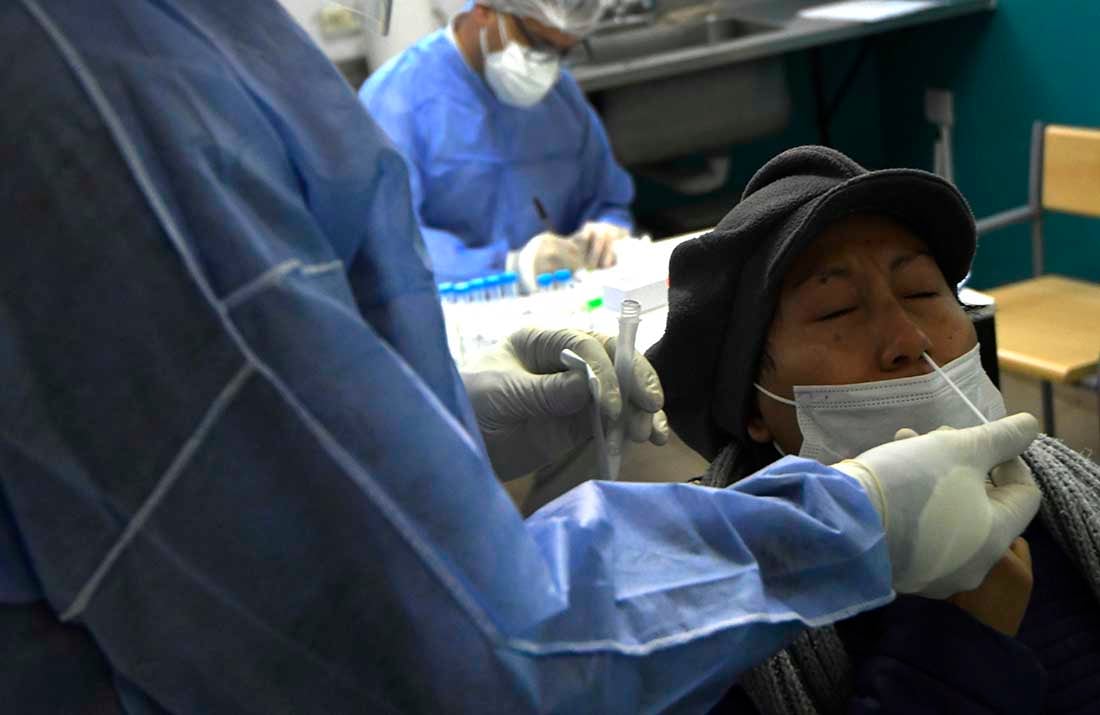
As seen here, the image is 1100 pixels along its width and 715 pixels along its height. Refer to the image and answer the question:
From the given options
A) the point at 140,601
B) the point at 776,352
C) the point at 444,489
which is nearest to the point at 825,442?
the point at 776,352

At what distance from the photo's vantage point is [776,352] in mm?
1159

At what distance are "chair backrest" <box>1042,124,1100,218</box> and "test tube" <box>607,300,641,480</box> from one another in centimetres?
178

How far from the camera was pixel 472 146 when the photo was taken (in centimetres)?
267

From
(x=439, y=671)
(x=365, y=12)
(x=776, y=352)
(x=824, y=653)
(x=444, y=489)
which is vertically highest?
(x=365, y=12)

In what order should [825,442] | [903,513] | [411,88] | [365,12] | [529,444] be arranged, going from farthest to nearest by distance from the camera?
[411,88] < [529,444] < [825,442] < [365,12] < [903,513]

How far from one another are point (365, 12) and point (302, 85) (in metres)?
0.28

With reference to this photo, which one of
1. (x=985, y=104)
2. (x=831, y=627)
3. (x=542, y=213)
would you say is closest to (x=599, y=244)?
(x=542, y=213)

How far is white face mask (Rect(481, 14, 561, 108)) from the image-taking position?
2.56 m

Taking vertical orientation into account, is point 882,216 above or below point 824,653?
above

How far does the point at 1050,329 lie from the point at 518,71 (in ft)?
4.32

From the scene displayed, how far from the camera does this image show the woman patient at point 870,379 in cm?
100

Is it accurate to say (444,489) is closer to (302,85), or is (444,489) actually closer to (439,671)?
(439,671)

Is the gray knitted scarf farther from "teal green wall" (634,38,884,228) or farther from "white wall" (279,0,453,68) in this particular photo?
"teal green wall" (634,38,884,228)

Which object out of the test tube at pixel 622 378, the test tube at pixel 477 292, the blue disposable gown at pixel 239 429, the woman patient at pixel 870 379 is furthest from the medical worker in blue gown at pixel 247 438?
the test tube at pixel 477 292
